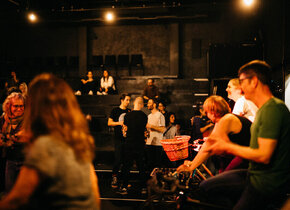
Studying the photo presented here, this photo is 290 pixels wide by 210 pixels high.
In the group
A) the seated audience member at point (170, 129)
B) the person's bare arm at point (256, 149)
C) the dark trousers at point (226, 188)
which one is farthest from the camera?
the seated audience member at point (170, 129)

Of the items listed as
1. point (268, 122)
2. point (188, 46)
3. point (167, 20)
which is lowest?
point (268, 122)

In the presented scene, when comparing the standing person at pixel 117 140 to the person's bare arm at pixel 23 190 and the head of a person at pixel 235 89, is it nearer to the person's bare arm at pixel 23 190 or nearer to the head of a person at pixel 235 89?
the head of a person at pixel 235 89

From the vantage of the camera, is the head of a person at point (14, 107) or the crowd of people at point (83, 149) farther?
the head of a person at point (14, 107)

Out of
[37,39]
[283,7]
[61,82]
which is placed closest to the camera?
[61,82]

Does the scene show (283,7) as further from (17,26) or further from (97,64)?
(17,26)

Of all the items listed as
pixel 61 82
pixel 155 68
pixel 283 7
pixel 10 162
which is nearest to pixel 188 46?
pixel 155 68

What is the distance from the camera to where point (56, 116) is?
150 centimetres

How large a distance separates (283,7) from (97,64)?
9307mm

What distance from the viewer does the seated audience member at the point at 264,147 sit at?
1.98 meters

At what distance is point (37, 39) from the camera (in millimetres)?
15609

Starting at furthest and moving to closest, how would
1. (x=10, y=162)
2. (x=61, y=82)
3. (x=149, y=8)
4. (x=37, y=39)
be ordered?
(x=37, y=39), (x=149, y=8), (x=10, y=162), (x=61, y=82)

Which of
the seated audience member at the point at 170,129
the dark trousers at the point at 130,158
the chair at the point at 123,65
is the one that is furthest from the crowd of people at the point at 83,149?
the chair at the point at 123,65

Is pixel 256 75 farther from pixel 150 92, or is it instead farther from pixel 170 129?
pixel 150 92

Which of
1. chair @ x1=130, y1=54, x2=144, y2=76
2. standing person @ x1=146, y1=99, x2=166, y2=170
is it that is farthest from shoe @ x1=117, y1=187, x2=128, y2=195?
chair @ x1=130, y1=54, x2=144, y2=76
